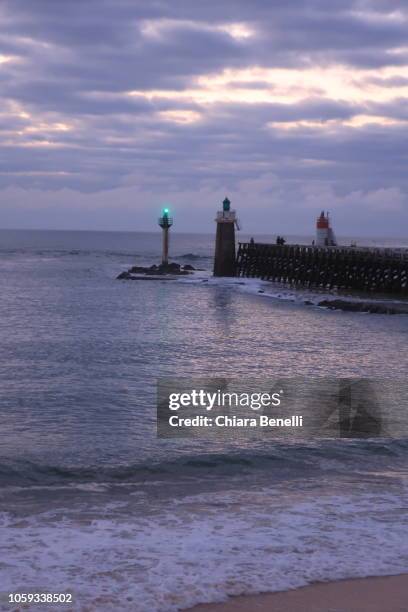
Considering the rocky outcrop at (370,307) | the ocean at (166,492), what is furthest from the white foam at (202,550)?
the rocky outcrop at (370,307)

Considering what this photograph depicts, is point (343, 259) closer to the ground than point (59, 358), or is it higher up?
higher up

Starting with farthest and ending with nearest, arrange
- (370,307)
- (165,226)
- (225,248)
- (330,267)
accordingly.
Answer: (165,226) → (225,248) → (330,267) → (370,307)

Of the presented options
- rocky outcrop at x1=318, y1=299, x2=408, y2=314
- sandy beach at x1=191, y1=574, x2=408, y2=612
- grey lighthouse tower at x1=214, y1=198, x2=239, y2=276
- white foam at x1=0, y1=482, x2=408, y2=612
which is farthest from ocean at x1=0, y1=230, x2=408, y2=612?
grey lighthouse tower at x1=214, y1=198, x2=239, y2=276

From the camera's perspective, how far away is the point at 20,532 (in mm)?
6965

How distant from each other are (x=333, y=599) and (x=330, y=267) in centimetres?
3833

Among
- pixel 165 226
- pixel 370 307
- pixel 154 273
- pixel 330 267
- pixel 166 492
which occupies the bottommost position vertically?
pixel 166 492

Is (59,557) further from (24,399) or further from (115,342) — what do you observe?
(115,342)

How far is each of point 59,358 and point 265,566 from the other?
491 inches

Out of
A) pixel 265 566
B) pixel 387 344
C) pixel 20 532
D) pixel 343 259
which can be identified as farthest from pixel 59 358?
pixel 343 259

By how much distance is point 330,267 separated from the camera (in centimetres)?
4334

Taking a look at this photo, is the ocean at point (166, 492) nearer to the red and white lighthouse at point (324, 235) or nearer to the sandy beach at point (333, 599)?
the sandy beach at point (333, 599)

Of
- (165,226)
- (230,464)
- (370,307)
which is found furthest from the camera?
(165,226)

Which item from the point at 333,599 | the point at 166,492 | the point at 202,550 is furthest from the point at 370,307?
the point at 333,599

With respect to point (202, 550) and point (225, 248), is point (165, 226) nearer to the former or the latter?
point (225, 248)
